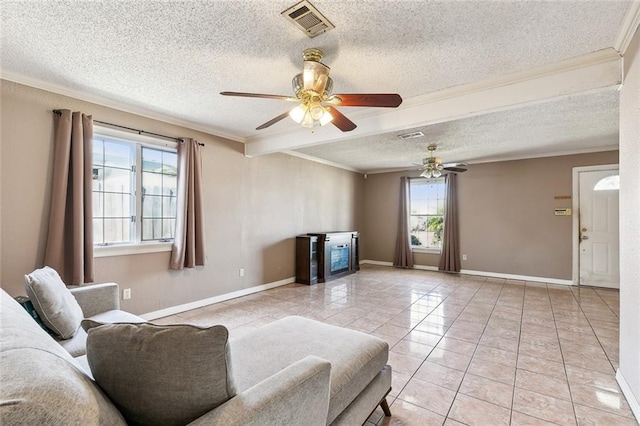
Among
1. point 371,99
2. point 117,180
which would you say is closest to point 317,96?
point 371,99

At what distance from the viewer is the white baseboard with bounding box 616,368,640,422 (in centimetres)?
188

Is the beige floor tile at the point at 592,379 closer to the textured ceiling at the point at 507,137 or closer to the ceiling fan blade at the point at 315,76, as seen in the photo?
the textured ceiling at the point at 507,137

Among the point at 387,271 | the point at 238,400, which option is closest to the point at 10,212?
the point at 238,400

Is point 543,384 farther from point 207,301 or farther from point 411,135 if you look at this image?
point 207,301

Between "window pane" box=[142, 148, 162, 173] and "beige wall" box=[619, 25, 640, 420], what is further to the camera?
"window pane" box=[142, 148, 162, 173]

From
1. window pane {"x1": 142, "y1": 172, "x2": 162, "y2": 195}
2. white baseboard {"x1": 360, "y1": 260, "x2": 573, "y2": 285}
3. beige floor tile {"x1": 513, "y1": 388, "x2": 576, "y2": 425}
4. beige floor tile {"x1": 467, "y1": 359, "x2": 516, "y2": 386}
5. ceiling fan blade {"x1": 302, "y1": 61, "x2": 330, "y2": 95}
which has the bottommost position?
beige floor tile {"x1": 513, "y1": 388, "x2": 576, "y2": 425}

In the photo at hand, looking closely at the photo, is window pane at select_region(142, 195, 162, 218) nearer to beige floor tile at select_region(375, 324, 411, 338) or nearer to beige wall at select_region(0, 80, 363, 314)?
beige wall at select_region(0, 80, 363, 314)

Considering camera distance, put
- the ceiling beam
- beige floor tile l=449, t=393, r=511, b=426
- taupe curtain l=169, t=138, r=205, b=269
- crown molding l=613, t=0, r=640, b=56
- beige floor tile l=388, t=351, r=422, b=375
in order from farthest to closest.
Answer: taupe curtain l=169, t=138, r=205, b=269 < beige floor tile l=388, t=351, r=422, b=375 < the ceiling beam < beige floor tile l=449, t=393, r=511, b=426 < crown molding l=613, t=0, r=640, b=56

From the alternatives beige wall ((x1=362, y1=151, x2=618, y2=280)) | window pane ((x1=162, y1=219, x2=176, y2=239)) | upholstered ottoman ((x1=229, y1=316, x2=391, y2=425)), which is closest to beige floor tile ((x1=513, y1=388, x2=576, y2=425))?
upholstered ottoman ((x1=229, y1=316, x2=391, y2=425))

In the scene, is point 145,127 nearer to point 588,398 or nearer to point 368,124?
point 368,124

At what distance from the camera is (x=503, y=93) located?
2.65m

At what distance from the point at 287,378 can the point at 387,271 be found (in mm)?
5967

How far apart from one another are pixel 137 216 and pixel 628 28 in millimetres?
4715

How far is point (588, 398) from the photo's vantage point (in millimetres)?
2105
